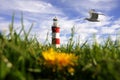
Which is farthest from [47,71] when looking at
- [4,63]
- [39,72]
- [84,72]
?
[4,63]

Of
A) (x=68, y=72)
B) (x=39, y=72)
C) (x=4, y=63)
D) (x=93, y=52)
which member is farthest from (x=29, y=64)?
(x=93, y=52)

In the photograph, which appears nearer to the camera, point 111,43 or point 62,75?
point 62,75

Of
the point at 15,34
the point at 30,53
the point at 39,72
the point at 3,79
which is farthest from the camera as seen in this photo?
the point at 15,34

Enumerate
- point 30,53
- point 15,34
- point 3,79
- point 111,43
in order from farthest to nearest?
point 111,43
point 15,34
point 30,53
point 3,79

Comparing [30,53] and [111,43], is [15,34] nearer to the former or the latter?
[30,53]

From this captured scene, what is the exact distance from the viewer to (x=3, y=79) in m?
1.84

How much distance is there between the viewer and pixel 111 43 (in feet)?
12.9

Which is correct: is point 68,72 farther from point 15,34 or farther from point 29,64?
point 15,34

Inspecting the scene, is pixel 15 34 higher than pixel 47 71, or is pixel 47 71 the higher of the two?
pixel 15 34

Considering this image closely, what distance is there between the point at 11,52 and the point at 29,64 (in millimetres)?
157

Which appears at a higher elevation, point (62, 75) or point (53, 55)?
point (53, 55)

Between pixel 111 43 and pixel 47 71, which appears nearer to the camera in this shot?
pixel 47 71

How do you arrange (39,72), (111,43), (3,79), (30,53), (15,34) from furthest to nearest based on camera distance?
(111,43) < (15,34) < (30,53) < (39,72) < (3,79)

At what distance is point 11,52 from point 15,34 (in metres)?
0.68
